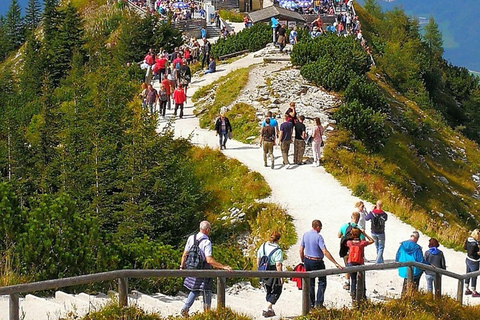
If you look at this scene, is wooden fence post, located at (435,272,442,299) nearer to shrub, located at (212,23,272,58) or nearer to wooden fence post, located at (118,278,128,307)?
wooden fence post, located at (118,278,128,307)

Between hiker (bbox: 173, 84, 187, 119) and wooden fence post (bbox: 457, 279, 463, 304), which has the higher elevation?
hiker (bbox: 173, 84, 187, 119)

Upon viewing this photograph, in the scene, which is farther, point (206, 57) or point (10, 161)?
point (206, 57)

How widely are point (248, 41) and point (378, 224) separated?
31.8 meters

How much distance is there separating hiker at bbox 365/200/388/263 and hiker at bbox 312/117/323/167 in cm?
825

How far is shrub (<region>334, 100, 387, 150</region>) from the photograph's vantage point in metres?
30.6

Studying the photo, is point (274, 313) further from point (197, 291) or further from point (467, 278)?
point (467, 278)

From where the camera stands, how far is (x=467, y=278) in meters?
15.4

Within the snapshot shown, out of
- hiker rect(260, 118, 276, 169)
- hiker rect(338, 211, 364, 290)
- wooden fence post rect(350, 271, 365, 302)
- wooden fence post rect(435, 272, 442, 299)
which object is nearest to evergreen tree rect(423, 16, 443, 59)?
hiker rect(260, 118, 276, 169)

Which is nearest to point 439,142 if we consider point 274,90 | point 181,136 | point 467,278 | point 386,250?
point 274,90

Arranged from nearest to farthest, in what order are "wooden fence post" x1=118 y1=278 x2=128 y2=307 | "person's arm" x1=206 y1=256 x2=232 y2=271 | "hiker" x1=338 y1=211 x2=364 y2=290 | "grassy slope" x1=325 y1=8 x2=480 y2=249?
"wooden fence post" x1=118 y1=278 x2=128 y2=307 < "person's arm" x1=206 y1=256 x2=232 y2=271 < "hiker" x1=338 y1=211 x2=364 y2=290 < "grassy slope" x1=325 y1=8 x2=480 y2=249

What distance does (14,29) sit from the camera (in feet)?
384

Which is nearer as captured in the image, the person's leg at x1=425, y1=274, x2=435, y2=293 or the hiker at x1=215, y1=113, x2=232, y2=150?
the person's leg at x1=425, y1=274, x2=435, y2=293

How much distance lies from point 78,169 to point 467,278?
13.1 m

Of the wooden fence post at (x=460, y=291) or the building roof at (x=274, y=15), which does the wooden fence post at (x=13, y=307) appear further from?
the building roof at (x=274, y=15)
